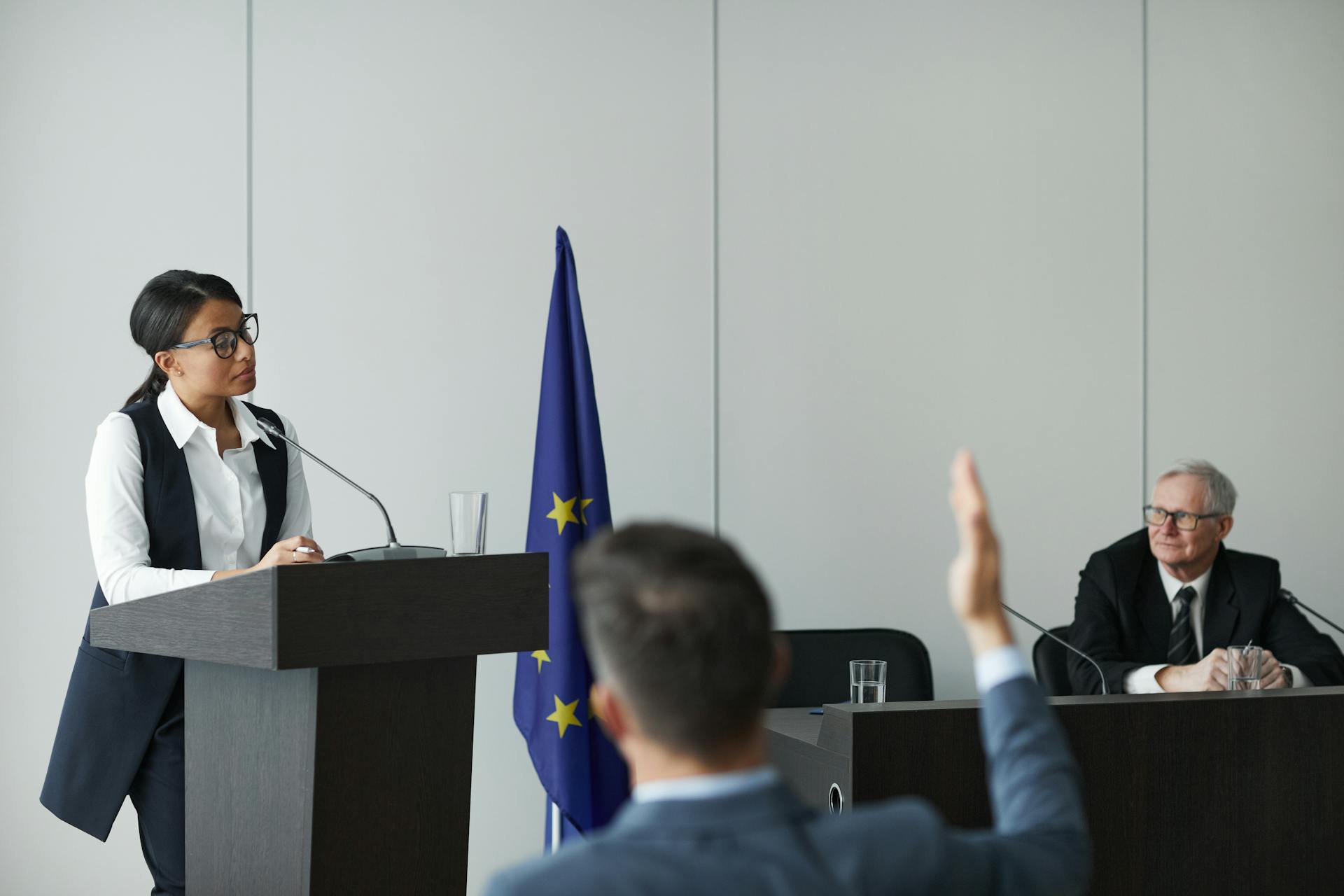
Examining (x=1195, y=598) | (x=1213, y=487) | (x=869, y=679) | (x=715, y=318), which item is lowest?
(x=869, y=679)

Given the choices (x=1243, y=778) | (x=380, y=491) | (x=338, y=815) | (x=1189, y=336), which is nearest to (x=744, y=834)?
(x=338, y=815)

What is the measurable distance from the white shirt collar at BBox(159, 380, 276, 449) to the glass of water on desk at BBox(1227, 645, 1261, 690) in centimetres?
217

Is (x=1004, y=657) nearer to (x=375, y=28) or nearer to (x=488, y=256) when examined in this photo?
(x=488, y=256)

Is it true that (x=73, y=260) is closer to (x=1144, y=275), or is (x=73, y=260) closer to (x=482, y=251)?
(x=482, y=251)

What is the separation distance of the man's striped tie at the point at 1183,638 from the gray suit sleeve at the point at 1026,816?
2.70 m

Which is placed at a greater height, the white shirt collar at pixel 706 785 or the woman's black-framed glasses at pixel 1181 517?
the woman's black-framed glasses at pixel 1181 517

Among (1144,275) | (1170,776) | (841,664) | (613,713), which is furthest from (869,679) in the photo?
(1144,275)

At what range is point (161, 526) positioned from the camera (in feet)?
8.41

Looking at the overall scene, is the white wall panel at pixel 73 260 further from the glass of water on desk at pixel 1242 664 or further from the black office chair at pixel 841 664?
the glass of water on desk at pixel 1242 664

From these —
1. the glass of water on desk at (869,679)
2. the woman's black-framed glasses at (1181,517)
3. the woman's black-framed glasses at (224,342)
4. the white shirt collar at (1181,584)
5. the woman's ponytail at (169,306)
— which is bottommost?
the glass of water on desk at (869,679)

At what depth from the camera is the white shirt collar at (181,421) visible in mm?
2621

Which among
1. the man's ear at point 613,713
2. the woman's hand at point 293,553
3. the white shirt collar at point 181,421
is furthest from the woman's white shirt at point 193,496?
the man's ear at point 613,713

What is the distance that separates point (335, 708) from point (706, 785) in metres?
1.33

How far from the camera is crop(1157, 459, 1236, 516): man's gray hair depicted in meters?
3.48
